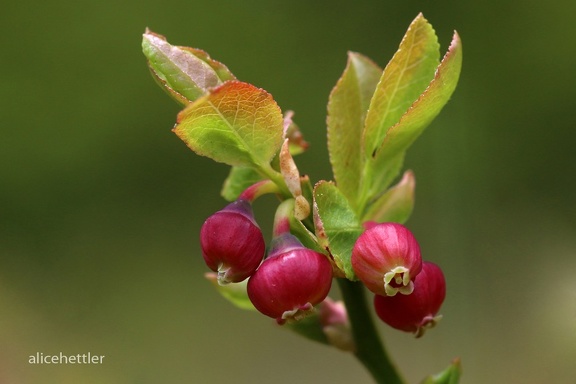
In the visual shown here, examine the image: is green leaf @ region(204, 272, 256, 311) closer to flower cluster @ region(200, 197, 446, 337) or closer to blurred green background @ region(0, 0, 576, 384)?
flower cluster @ region(200, 197, 446, 337)

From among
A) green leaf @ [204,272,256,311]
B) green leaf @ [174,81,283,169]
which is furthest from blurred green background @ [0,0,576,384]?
green leaf @ [174,81,283,169]

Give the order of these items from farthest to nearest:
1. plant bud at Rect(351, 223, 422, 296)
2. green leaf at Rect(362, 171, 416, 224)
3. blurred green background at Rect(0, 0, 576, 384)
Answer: blurred green background at Rect(0, 0, 576, 384)
green leaf at Rect(362, 171, 416, 224)
plant bud at Rect(351, 223, 422, 296)

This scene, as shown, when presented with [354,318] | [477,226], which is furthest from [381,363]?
[477,226]

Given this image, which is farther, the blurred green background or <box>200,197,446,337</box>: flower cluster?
the blurred green background

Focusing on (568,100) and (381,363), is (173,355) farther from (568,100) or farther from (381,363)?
(381,363)

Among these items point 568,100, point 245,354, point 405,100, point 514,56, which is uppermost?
point 514,56
